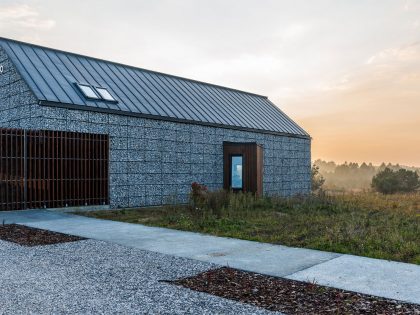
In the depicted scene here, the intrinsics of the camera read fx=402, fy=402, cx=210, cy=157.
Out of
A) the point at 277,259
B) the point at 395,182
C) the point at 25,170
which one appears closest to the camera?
the point at 277,259

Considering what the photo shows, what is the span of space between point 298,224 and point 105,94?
10162mm

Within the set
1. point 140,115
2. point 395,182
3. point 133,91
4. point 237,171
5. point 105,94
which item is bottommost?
point 395,182

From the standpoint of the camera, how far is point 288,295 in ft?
17.1

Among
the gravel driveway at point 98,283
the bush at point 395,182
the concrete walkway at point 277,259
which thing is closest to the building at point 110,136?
the concrete walkway at point 277,259

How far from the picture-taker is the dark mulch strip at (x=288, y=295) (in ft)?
15.5

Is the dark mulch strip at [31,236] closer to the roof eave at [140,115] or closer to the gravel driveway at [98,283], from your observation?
the gravel driveway at [98,283]

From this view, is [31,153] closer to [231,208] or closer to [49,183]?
[49,183]

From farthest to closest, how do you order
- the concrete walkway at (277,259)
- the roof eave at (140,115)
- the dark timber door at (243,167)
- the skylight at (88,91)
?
the dark timber door at (243,167) → the skylight at (88,91) → the roof eave at (140,115) → the concrete walkway at (277,259)

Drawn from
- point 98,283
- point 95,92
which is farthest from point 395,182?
point 98,283

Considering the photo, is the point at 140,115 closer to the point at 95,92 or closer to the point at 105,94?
the point at 105,94

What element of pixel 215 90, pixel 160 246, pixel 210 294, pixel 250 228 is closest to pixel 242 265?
pixel 210 294

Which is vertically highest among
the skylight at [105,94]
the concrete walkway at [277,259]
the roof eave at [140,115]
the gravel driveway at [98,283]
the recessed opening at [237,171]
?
the skylight at [105,94]

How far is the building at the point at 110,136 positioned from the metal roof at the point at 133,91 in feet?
0.22

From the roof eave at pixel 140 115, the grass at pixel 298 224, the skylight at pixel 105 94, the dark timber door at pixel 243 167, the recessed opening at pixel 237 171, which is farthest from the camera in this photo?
the recessed opening at pixel 237 171
